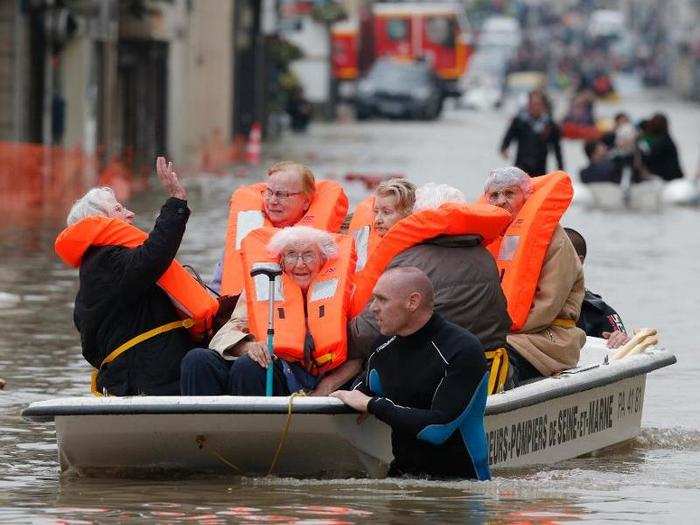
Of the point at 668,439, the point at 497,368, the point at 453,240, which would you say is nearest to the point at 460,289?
the point at 453,240

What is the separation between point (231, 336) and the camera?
10750 mm

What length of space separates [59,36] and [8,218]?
10466mm

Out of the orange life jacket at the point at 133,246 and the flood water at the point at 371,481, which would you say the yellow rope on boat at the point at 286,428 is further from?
the orange life jacket at the point at 133,246

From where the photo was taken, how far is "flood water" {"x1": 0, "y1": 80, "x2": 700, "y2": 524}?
9.64 meters

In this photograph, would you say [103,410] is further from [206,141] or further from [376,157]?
[206,141]

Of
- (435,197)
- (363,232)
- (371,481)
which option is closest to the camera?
(371,481)

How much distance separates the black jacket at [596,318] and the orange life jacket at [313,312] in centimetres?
283

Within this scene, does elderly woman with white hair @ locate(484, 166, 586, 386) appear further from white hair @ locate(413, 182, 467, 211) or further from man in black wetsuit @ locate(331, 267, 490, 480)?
man in black wetsuit @ locate(331, 267, 490, 480)

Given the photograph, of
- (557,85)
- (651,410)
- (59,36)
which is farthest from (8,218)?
(557,85)

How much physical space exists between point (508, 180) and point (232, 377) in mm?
2113

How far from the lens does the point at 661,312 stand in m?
18.7

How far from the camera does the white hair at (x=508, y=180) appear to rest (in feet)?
39.0

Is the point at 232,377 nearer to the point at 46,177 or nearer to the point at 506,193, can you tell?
the point at 506,193

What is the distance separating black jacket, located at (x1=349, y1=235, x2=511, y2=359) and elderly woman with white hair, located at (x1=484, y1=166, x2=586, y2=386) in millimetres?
626
